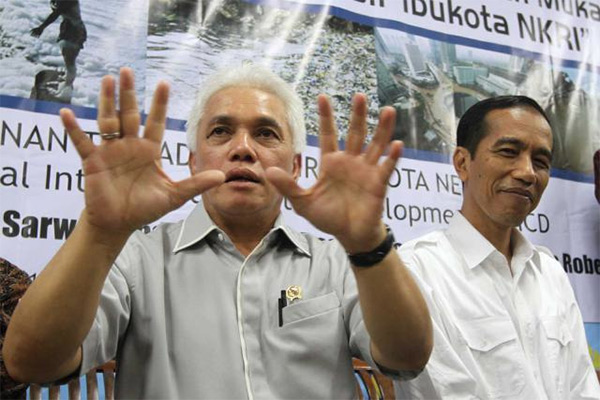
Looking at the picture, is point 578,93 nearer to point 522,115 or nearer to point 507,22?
point 507,22

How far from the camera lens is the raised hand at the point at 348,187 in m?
0.84

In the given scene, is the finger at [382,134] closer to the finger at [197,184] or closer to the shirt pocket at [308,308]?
the finger at [197,184]

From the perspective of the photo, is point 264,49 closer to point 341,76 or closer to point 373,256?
point 341,76

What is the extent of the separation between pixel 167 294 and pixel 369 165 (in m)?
0.45

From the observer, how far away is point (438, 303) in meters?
1.44

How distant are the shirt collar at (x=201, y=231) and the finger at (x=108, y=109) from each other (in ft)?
1.21

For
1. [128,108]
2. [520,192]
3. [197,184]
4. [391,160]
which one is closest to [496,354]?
[520,192]

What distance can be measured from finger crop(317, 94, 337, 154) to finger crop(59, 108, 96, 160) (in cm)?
31

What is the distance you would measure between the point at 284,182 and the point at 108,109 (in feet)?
0.84

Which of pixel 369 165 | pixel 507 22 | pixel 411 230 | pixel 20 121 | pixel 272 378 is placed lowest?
pixel 272 378

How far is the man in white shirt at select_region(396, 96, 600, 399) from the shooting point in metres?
1.37

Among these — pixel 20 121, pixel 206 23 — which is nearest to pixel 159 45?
pixel 206 23

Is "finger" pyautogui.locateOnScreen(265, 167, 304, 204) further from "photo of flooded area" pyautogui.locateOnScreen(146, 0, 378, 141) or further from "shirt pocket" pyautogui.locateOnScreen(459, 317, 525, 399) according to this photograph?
"photo of flooded area" pyautogui.locateOnScreen(146, 0, 378, 141)

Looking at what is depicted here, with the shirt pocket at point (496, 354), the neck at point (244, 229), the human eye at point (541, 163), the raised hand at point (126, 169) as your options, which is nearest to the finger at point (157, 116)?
the raised hand at point (126, 169)
